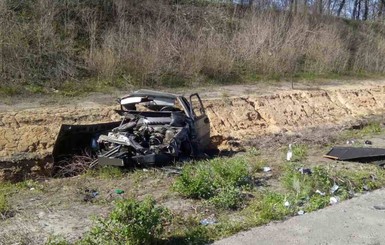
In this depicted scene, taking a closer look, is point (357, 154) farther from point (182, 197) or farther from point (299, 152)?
point (182, 197)

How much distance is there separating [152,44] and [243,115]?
191 inches

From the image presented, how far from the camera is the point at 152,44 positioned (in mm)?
17484

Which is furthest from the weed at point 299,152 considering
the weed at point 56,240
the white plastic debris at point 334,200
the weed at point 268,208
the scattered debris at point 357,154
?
the weed at point 56,240

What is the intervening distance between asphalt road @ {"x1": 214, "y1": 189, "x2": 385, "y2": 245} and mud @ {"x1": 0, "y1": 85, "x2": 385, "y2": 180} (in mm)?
5861

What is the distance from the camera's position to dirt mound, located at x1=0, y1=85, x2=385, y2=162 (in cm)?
1062

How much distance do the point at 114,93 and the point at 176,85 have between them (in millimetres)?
2649

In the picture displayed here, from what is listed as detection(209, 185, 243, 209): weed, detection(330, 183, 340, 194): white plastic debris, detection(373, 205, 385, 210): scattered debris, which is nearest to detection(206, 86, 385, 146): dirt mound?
detection(330, 183, 340, 194): white plastic debris

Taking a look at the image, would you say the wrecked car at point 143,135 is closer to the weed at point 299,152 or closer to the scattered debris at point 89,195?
the scattered debris at point 89,195

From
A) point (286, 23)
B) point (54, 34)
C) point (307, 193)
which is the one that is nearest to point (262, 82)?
point (286, 23)

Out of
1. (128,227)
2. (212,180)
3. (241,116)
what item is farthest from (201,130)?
(128,227)

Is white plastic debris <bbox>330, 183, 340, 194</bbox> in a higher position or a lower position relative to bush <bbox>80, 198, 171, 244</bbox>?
lower

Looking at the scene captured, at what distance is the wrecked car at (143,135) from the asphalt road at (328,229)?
142 inches

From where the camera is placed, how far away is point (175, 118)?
388 inches

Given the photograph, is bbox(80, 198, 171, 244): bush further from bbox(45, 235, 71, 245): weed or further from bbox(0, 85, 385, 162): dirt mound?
bbox(0, 85, 385, 162): dirt mound
